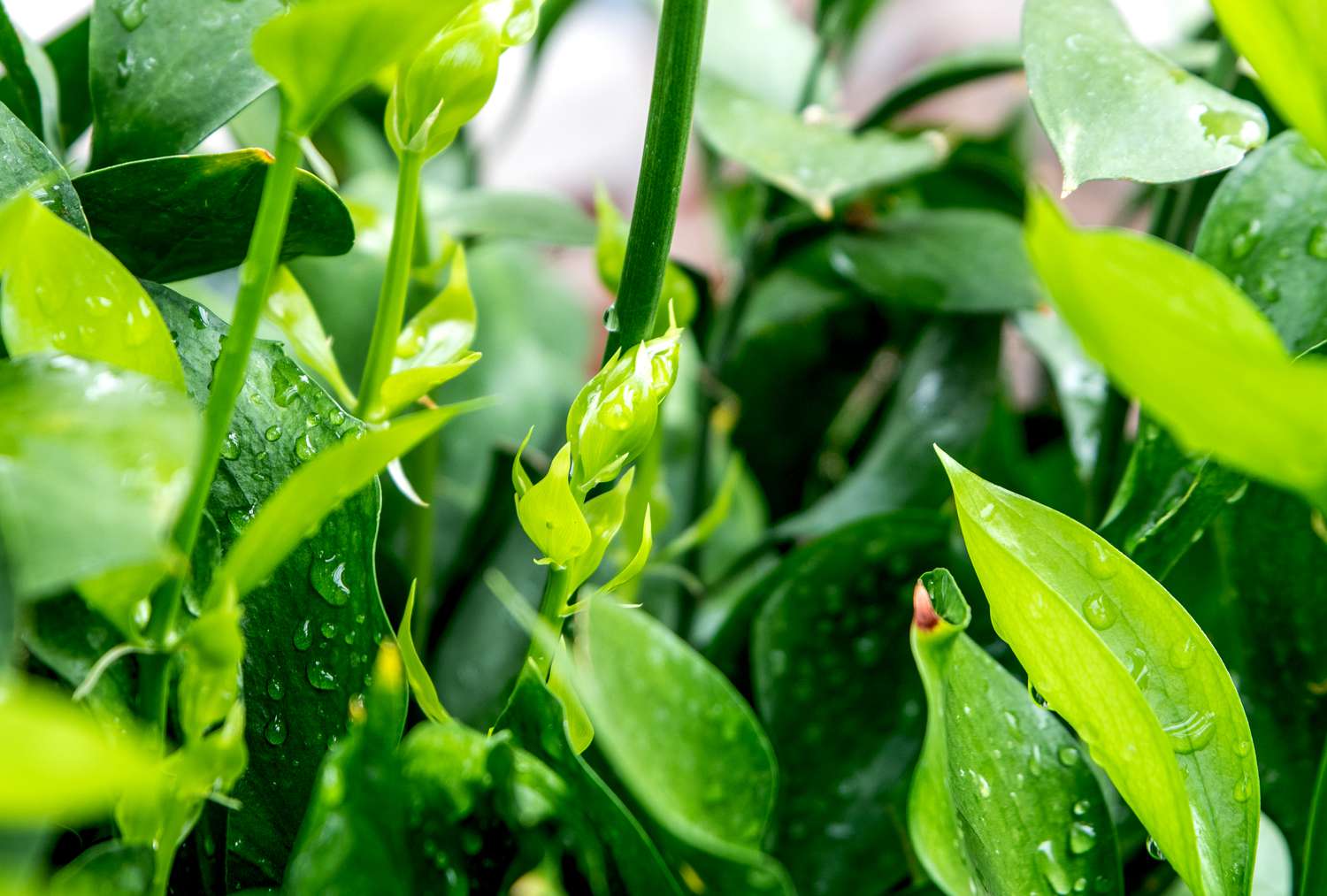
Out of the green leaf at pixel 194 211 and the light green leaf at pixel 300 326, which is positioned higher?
the green leaf at pixel 194 211

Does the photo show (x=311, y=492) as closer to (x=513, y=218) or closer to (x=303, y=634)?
(x=303, y=634)

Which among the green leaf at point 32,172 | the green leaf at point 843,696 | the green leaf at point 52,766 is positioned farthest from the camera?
the green leaf at point 843,696

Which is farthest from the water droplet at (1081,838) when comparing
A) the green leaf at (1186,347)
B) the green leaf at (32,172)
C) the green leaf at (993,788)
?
the green leaf at (32,172)

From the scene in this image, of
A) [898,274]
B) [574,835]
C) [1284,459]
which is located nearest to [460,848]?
[574,835]

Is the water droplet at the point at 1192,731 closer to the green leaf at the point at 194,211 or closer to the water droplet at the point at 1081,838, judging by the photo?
the water droplet at the point at 1081,838

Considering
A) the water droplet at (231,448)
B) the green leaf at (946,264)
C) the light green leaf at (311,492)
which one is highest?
the light green leaf at (311,492)

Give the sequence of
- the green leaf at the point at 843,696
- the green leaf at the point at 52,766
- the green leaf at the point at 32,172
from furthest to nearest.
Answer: the green leaf at the point at 843,696 < the green leaf at the point at 32,172 < the green leaf at the point at 52,766

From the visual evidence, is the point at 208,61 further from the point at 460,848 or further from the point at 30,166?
the point at 460,848
